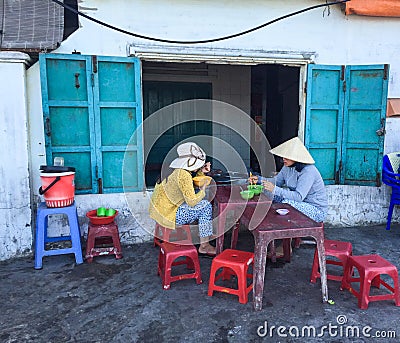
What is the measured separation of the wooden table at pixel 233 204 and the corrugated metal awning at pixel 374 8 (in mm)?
2524

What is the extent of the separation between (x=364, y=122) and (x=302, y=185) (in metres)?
1.71

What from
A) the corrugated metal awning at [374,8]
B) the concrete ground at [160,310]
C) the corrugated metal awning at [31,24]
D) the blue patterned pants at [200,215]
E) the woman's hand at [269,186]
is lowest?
the concrete ground at [160,310]

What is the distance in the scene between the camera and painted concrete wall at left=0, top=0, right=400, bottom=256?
11.5 ft

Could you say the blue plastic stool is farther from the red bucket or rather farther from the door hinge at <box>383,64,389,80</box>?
the door hinge at <box>383,64,389,80</box>

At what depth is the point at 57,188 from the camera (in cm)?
→ 317

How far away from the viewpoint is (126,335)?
2.25m

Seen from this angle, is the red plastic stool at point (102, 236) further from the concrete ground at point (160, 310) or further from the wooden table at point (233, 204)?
the wooden table at point (233, 204)

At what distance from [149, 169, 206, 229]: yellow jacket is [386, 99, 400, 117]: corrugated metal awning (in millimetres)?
2749

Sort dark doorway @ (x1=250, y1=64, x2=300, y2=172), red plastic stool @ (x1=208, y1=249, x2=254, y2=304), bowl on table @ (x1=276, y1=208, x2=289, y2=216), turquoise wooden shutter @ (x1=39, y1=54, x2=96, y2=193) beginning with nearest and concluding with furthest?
1. red plastic stool @ (x1=208, y1=249, x2=254, y2=304)
2. bowl on table @ (x1=276, y1=208, x2=289, y2=216)
3. turquoise wooden shutter @ (x1=39, y1=54, x2=96, y2=193)
4. dark doorway @ (x1=250, y1=64, x2=300, y2=172)

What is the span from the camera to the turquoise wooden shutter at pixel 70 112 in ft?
11.2

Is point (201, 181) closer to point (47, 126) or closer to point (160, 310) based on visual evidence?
point (160, 310)

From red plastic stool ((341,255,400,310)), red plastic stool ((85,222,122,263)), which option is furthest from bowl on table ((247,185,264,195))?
red plastic stool ((85,222,122,263))

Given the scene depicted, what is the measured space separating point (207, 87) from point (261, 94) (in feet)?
5.11

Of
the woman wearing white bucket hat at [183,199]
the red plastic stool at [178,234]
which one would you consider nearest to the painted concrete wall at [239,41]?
the red plastic stool at [178,234]
